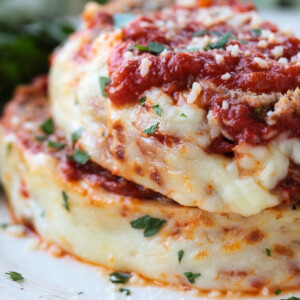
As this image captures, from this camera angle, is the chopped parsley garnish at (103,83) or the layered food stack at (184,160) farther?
Result: the chopped parsley garnish at (103,83)

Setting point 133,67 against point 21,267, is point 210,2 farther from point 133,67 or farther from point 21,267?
point 21,267

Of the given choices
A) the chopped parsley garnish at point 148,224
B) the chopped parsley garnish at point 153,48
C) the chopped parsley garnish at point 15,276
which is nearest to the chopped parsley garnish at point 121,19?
the chopped parsley garnish at point 153,48

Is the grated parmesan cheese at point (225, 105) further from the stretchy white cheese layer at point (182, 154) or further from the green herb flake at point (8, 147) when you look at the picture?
the green herb flake at point (8, 147)

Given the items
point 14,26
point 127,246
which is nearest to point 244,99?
point 127,246

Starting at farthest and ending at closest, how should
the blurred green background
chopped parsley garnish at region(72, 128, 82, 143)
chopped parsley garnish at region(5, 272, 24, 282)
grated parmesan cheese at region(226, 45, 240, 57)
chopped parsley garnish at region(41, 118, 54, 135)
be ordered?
1. the blurred green background
2. chopped parsley garnish at region(41, 118, 54, 135)
3. chopped parsley garnish at region(72, 128, 82, 143)
4. chopped parsley garnish at region(5, 272, 24, 282)
5. grated parmesan cheese at region(226, 45, 240, 57)

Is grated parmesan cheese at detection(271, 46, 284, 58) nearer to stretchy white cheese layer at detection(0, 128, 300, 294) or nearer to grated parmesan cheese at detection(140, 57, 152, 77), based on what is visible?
grated parmesan cheese at detection(140, 57, 152, 77)

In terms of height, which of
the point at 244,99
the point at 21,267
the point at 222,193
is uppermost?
the point at 244,99

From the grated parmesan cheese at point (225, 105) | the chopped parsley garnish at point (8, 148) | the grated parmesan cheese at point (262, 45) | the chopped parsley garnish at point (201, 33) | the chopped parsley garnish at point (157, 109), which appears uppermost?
the chopped parsley garnish at point (201, 33)

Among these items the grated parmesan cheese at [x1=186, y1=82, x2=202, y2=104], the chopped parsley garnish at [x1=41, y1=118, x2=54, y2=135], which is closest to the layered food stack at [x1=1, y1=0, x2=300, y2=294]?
the grated parmesan cheese at [x1=186, y1=82, x2=202, y2=104]

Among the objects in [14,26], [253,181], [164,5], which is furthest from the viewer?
[14,26]
